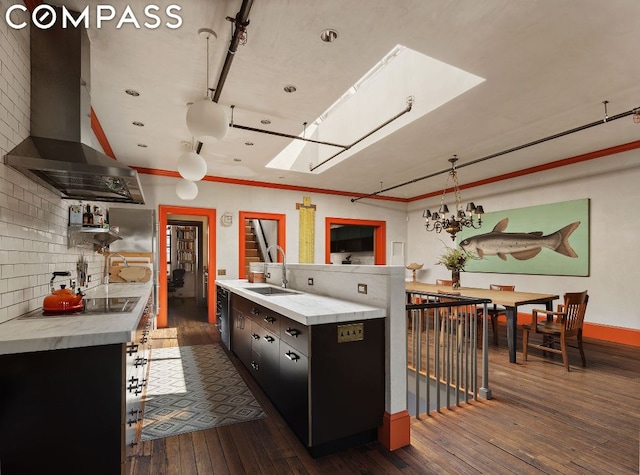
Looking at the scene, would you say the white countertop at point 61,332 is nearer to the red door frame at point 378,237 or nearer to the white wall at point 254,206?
the white wall at point 254,206

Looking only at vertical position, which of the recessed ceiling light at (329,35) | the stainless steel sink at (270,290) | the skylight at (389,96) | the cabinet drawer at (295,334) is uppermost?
the skylight at (389,96)

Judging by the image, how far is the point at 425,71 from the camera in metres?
3.81

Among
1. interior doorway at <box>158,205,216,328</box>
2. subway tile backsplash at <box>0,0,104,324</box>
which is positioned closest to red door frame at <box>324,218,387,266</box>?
interior doorway at <box>158,205,216,328</box>

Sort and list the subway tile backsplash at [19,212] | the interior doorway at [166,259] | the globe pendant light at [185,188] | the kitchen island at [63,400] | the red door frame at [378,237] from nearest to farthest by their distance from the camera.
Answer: the kitchen island at [63,400], the subway tile backsplash at [19,212], the globe pendant light at [185,188], the interior doorway at [166,259], the red door frame at [378,237]

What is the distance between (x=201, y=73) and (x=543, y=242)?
6.21 m

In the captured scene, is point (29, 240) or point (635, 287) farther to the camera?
point (635, 287)

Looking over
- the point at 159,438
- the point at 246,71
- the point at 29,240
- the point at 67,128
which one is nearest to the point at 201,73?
the point at 246,71

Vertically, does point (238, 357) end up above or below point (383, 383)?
below

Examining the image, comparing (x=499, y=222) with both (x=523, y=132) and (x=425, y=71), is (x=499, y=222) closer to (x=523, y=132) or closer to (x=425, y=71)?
(x=523, y=132)

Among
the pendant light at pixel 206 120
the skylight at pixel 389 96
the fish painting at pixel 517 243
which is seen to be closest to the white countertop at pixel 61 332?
the pendant light at pixel 206 120

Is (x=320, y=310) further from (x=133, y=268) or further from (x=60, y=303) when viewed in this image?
(x=133, y=268)

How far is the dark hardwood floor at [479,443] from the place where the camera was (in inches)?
78.8

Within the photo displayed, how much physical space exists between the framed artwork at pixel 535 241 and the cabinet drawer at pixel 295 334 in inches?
218

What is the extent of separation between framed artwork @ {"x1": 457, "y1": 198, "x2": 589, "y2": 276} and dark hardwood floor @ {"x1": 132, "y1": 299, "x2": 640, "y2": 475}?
2894 millimetres
